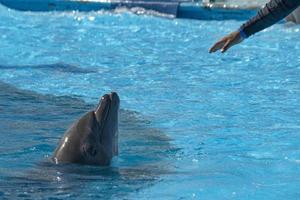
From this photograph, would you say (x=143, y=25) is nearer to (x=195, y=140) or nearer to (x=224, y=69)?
(x=224, y=69)

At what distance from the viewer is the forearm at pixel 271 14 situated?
16.5 ft

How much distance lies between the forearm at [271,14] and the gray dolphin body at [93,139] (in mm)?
951

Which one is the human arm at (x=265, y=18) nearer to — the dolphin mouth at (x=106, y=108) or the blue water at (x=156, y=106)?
the dolphin mouth at (x=106, y=108)

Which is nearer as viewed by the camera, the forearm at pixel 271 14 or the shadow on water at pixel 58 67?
the forearm at pixel 271 14

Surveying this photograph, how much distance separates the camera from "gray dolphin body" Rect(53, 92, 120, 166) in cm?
520

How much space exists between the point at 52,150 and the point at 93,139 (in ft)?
2.30

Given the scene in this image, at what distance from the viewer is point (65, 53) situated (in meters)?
10.7

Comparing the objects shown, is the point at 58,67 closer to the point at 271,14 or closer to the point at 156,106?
the point at 156,106

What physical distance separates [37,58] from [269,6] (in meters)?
5.66

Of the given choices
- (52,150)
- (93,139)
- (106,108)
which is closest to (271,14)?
(106,108)

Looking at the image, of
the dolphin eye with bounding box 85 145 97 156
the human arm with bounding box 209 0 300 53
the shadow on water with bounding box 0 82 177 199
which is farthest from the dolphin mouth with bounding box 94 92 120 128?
the human arm with bounding box 209 0 300 53

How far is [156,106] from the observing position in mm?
7664

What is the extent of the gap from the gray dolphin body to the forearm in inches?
37.4

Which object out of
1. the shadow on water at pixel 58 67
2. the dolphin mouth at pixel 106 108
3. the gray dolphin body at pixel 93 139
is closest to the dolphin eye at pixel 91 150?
the gray dolphin body at pixel 93 139
